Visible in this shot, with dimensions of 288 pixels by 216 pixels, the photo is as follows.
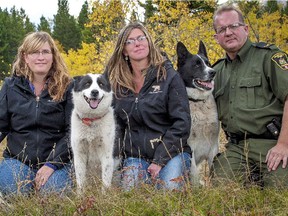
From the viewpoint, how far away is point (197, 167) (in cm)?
430

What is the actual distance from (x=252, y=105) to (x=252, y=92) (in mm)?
126

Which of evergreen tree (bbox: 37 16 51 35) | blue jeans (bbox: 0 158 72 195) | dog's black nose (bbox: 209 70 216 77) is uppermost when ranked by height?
evergreen tree (bbox: 37 16 51 35)

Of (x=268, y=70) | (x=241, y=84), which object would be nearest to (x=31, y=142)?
(x=241, y=84)

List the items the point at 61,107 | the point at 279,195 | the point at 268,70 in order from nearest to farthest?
the point at 279,195, the point at 268,70, the point at 61,107

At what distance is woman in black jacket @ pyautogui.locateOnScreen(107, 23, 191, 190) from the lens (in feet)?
12.3

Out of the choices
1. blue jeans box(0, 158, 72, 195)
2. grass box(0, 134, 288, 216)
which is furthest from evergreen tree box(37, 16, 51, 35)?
grass box(0, 134, 288, 216)

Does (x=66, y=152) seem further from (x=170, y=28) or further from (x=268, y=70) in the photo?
(x=170, y=28)

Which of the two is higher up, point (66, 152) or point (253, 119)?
point (253, 119)

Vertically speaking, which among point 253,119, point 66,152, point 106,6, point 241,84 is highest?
point 106,6

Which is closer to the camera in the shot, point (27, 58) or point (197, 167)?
point (27, 58)

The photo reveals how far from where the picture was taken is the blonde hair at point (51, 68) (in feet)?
12.8

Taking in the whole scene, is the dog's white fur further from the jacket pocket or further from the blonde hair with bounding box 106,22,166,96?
the blonde hair with bounding box 106,22,166,96

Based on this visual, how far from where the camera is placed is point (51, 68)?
4109mm

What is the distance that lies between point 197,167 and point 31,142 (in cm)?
176
